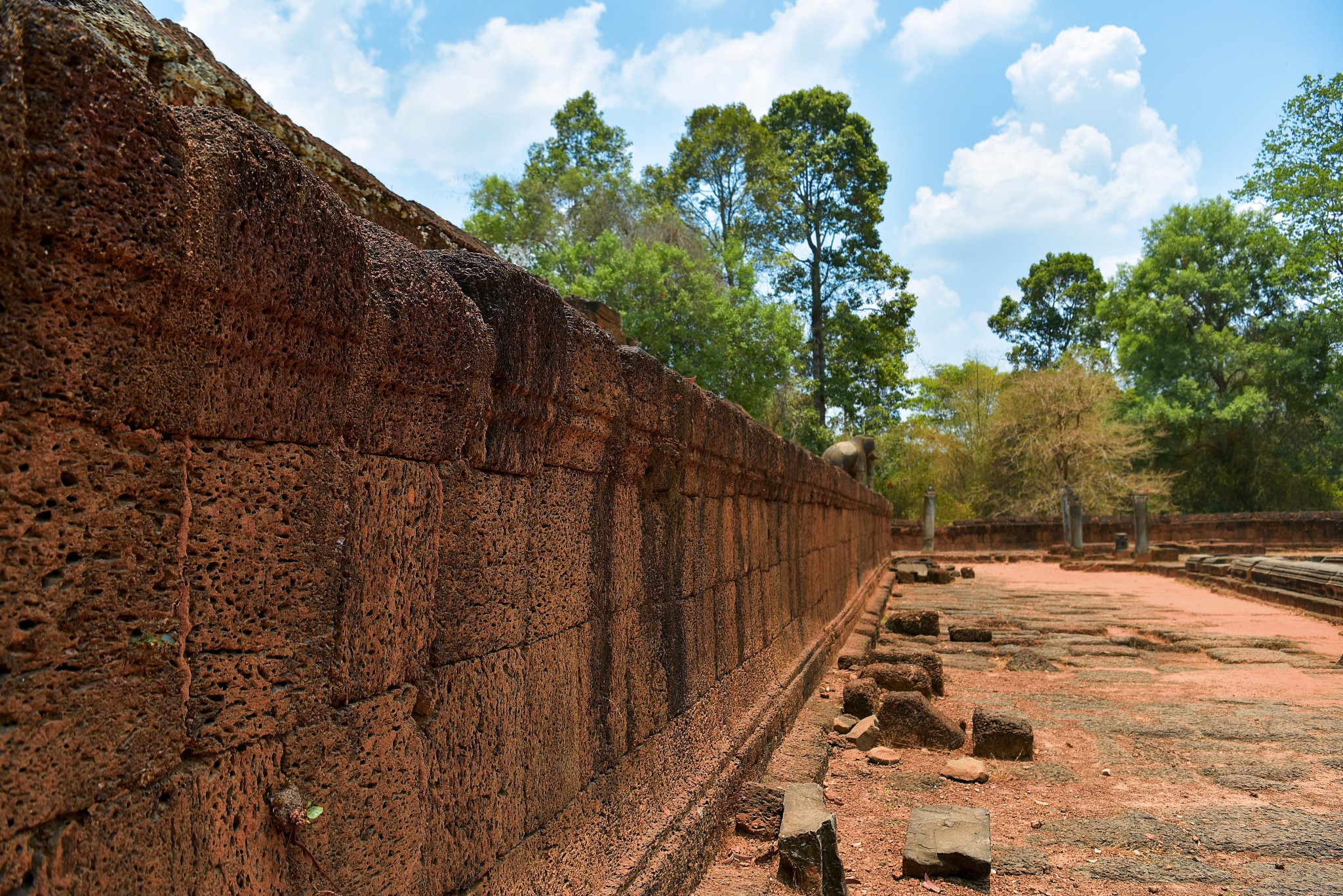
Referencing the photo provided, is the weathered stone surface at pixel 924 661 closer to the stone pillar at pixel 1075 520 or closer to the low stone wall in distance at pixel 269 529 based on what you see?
the low stone wall in distance at pixel 269 529

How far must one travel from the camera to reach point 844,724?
17.0ft

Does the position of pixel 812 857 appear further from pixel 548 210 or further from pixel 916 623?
pixel 548 210

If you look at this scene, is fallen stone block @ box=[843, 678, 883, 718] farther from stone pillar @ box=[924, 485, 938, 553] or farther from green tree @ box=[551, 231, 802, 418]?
stone pillar @ box=[924, 485, 938, 553]

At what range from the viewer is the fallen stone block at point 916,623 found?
9641 millimetres

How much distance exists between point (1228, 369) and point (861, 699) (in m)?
33.4

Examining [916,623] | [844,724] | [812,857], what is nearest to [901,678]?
[844,724]

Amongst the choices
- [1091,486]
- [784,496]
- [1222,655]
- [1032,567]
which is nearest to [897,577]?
[1032,567]

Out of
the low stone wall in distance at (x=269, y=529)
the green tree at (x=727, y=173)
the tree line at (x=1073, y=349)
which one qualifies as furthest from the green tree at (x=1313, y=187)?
the low stone wall in distance at (x=269, y=529)

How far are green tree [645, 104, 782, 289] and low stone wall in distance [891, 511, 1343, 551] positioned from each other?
1182 cm

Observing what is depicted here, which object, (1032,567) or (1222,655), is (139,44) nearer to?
(1222,655)

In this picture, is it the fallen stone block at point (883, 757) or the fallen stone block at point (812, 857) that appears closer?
the fallen stone block at point (812, 857)

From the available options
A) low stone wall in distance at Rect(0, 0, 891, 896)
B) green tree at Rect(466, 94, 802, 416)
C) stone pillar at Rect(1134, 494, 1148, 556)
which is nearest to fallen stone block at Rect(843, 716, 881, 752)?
low stone wall in distance at Rect(0, 0, 891, 896)

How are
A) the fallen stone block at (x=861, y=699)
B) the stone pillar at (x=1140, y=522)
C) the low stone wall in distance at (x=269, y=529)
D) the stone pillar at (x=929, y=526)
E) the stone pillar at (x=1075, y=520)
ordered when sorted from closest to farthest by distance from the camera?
the low stone wall in distance at (x=269, y=529), the fallen stone block at (x=861, y=699), the stone pillar at (x=1140, y=522), the stone pillar at (x=1075, y=520), the stone pillar at (x=929, y=526)

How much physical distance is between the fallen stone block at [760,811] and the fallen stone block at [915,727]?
173 cm
